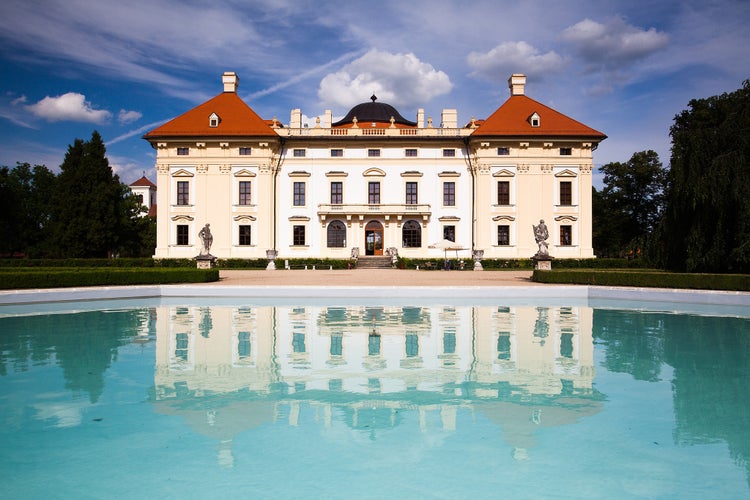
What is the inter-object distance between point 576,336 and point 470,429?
627 cm

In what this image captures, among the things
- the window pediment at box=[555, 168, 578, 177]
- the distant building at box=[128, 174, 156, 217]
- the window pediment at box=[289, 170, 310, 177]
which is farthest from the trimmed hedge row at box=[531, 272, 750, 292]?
the distant building at box=[128, 174, 156, 217]

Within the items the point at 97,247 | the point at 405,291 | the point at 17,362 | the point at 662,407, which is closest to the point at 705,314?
the point at 405,291

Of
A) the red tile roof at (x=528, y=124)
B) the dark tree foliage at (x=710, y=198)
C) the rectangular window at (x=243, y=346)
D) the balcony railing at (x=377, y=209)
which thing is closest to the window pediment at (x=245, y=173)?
the balcony railing at (x=377, y=209)

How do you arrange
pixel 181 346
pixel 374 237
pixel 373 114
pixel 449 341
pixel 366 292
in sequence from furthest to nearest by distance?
pixel 373 114 → pixel 374 237 → pixel 366 292 → pixel 449 341 → pixel 181 346

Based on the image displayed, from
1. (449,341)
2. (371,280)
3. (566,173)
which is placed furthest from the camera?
(566,173)

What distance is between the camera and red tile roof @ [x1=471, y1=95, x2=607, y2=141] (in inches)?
1460

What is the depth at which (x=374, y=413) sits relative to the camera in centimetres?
579

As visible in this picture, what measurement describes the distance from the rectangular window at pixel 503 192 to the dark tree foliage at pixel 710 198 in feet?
50.6

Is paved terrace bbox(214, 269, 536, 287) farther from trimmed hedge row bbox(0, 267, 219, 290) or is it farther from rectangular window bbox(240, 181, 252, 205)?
rectangular window bbox(240, 181, 252, 205)

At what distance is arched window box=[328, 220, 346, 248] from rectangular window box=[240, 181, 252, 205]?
6.61 m

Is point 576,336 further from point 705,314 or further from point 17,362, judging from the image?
point 17,362

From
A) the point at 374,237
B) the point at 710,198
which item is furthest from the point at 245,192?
the point at 710,198

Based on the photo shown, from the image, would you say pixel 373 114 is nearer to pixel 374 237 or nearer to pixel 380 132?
pixel 380 132

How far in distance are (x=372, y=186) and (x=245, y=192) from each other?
9.76 meters
